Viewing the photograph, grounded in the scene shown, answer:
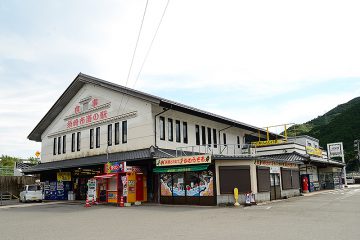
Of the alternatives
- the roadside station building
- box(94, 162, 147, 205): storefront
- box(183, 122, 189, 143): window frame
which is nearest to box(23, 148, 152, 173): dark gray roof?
the roadside station building

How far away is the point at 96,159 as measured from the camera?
80.2ft

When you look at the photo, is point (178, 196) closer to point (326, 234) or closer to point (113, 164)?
point (113, 164)

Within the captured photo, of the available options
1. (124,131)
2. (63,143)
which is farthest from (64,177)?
(124,131)

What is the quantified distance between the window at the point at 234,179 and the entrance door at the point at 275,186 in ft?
10.4

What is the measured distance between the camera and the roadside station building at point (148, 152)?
1905cm

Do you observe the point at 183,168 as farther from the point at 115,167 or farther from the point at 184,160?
the point at 115,167

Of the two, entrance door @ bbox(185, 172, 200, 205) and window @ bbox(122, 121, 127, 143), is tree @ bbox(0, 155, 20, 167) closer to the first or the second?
window @ bbox(122, 121, 127, 143)

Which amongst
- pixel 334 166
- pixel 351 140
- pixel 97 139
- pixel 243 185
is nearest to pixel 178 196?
pixel 243 185

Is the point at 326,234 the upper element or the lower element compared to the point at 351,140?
lower

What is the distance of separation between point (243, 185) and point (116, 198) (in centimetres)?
828

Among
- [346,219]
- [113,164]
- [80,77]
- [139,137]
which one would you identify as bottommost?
[346,219]

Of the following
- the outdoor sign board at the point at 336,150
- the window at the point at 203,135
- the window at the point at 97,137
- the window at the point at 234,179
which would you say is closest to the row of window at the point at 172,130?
the window at the point at 203,135

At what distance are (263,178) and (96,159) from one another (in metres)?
11.9

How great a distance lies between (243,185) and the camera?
18828 mm
